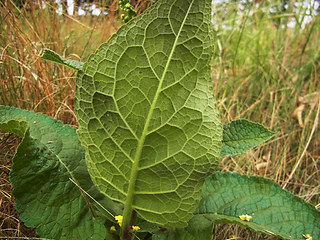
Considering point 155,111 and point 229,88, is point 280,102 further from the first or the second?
point 155,111

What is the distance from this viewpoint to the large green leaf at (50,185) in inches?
32.5

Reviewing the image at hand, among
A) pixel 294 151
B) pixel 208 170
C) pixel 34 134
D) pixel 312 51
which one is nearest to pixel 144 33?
pixel 208 170

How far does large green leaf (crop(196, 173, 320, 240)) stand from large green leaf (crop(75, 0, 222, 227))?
0.76 ft

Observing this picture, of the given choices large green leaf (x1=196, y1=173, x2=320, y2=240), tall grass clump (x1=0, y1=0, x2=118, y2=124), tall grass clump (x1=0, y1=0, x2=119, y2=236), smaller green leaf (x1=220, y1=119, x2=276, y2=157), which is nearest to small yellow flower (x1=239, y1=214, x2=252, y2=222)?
large green leaf (x1=196, y1=173, x2=320, y2=240)

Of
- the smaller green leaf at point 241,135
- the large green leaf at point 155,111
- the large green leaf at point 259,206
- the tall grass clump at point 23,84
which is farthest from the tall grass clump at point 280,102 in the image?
the tall grass clump at point 23,84

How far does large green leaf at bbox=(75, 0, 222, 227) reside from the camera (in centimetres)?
70

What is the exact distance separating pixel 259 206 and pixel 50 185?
653 mm

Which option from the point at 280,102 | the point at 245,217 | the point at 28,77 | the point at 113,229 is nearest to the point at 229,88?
the point at 280,102

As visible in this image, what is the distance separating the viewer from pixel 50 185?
0.87m

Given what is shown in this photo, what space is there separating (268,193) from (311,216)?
0.47 feet

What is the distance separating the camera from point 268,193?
1.02 metres

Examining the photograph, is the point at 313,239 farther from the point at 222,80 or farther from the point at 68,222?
the point at 222,80

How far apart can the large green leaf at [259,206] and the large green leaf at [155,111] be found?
0.76 feet

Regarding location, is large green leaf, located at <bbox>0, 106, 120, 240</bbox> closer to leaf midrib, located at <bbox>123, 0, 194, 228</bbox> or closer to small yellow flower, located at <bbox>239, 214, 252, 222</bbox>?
leaf midrib, located at <bbox>123, 0, 194, 228</bbox>
